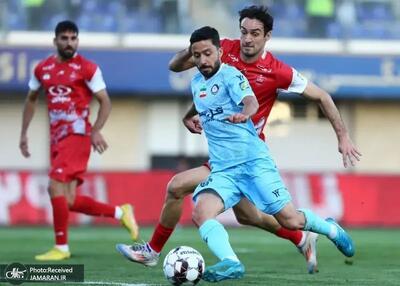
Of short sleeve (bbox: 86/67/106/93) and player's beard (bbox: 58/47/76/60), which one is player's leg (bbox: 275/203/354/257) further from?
player's beard (bbox: 58/47/76/60)

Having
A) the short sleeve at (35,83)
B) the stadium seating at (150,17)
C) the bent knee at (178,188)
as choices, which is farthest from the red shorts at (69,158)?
the stadium seating at (150,17)

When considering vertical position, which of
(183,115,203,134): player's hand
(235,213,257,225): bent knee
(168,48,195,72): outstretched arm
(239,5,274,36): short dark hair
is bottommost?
(235,213,257,225): bent knee

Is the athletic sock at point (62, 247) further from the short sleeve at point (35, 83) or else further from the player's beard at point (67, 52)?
the player's beard at point (67, 52)

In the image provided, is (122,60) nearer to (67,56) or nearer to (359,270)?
(67,56)

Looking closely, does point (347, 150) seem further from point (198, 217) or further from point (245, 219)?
point (198, 217)

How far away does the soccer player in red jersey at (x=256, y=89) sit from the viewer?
9.03 meters

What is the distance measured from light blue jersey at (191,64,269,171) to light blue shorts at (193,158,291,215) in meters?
0.06

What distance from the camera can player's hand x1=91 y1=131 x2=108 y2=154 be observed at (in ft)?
38.3

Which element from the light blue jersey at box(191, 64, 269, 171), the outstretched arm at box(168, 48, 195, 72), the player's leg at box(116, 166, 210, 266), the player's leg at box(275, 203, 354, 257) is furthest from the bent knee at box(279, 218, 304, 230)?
the outstretched arm at box(168, 48, 195, 72)

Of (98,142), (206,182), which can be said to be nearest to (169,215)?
(206,182)

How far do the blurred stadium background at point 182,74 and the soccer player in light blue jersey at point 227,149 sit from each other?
1655 centimetres

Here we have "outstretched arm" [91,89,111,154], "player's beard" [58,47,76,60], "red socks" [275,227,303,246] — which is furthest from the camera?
"player's beard" [58,47,76,60]

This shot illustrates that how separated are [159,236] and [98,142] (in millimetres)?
2325

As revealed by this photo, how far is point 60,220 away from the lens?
38.7 ft
